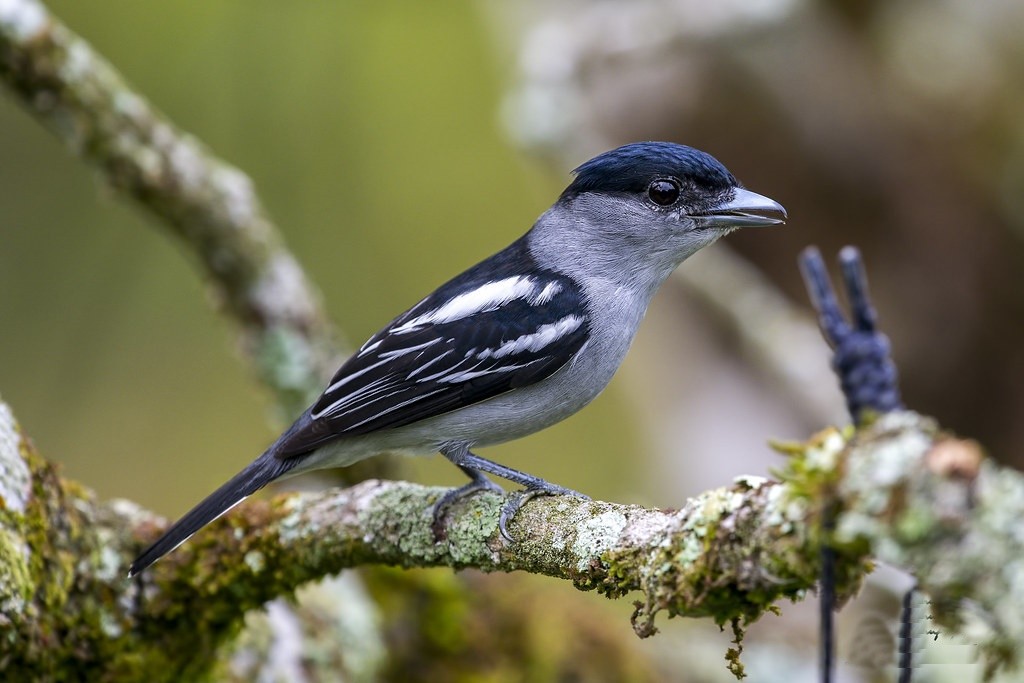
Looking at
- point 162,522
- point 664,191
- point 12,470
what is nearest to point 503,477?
point 162,522

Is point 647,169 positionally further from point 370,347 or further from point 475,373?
point 370,347

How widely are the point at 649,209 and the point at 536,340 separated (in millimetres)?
762

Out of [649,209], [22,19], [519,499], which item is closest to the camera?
[519,499]

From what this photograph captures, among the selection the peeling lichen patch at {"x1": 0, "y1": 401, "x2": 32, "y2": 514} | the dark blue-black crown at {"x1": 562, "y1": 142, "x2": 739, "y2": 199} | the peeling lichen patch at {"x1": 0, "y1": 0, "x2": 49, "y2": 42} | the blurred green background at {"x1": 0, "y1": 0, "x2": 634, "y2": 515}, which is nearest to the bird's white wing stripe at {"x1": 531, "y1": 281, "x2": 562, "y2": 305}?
the dark blue-black crown at {"x1": 562, "y1": 142, "x2": 739, "y2": 199}

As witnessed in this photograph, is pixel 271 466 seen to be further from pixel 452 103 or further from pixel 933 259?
pixel 452 103

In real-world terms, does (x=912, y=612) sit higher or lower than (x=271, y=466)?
lower

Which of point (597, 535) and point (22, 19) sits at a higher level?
point (22, 19)

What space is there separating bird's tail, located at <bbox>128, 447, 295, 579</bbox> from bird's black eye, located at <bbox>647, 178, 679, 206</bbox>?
1683 mm

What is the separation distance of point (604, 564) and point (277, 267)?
2700 mm

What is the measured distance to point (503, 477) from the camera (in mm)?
3307

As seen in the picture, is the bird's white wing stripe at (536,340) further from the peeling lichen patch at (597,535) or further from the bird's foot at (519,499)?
the peeling lichen patch at (597,535)

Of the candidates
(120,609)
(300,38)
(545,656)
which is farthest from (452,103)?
(120,609)

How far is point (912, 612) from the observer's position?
184cm

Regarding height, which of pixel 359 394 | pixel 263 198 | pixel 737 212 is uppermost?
pixel 263 198
